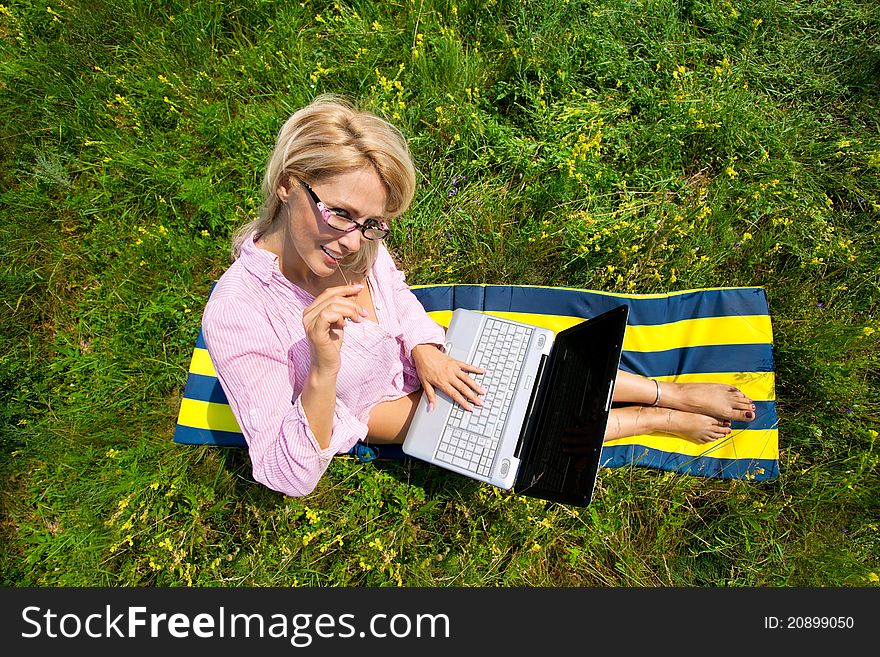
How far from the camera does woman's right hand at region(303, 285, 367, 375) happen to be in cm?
172

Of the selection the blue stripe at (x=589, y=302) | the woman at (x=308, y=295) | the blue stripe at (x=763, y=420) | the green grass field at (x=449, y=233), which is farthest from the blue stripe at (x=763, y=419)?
the woman at (x=308, y=295)

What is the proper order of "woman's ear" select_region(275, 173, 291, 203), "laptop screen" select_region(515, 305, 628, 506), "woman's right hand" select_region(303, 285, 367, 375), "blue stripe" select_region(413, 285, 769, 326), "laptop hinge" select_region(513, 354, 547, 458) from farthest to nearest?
"blue stripe" select_region(413, 285, 769, 326) < "laptop hinge" select_region(513, 354, 547, 458) < "laptop screen" select_region(515, 305, 628, 506) < "woman's ear" select_region(275, 173, 291, 203) < "woman's right hand" select_region(303, 285, 367, 375)

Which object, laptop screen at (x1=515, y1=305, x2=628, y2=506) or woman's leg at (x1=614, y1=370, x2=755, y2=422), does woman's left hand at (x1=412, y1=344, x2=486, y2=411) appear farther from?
woman's leg at (x1=614, y1=370, x2=755, y2=422)

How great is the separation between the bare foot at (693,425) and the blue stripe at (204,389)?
2.76m

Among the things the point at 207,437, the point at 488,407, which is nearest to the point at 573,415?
the point at 488,407

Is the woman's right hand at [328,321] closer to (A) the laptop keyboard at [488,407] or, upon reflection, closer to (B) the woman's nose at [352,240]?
(B) the woman's nose at [352,240]

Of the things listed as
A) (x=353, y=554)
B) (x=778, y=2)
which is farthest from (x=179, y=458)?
(x=778, y=2)

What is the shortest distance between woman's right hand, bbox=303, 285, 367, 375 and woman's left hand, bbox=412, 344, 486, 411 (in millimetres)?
904

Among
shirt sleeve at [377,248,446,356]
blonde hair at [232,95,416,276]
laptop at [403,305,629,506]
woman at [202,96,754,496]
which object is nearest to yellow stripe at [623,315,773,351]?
laptop at [403,305,629,506]

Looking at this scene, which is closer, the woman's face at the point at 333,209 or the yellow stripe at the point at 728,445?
the woman's face at the point at 333,209

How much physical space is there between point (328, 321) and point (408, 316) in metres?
1.04

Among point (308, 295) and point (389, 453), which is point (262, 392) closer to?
point (308, 295)

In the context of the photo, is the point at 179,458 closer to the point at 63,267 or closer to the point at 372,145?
the point at 63,267

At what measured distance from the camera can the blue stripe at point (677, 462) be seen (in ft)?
9.93
